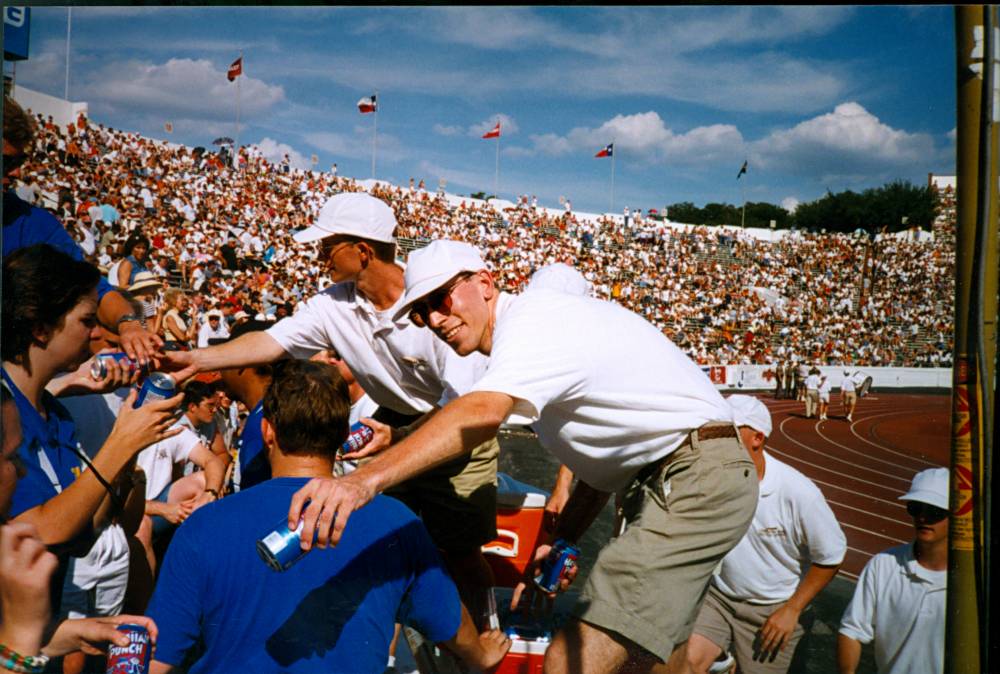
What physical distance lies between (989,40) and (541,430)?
1718 millimetres

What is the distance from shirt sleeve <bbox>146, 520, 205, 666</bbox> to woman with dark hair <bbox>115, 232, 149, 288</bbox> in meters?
3.10

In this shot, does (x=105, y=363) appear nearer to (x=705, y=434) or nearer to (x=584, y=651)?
(x=584, y=651)

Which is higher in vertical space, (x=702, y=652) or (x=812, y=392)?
(x=812, y=392)

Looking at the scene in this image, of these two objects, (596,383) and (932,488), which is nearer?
(596,383)

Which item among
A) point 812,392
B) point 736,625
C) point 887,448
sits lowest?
point 736,625

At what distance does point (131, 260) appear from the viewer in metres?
4.39

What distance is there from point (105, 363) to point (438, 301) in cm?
122

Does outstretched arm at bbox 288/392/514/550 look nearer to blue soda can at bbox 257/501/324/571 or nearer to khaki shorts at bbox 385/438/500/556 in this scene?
blue soda can at bbox 257/501/324/571

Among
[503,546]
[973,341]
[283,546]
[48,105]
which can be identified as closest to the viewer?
[283,546]

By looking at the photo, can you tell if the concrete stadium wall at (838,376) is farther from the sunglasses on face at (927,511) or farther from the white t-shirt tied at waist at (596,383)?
the white t-shirt tied at waist at (596,383)

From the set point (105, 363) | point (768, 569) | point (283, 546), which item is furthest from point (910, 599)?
point (105, 363)

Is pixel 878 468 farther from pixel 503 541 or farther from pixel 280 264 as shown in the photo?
pixel 280 264

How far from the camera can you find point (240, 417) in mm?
5395

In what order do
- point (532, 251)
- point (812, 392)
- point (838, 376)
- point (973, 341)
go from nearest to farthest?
point (973, 341), point (532, 251), point (838, 376), point (812, 392)
